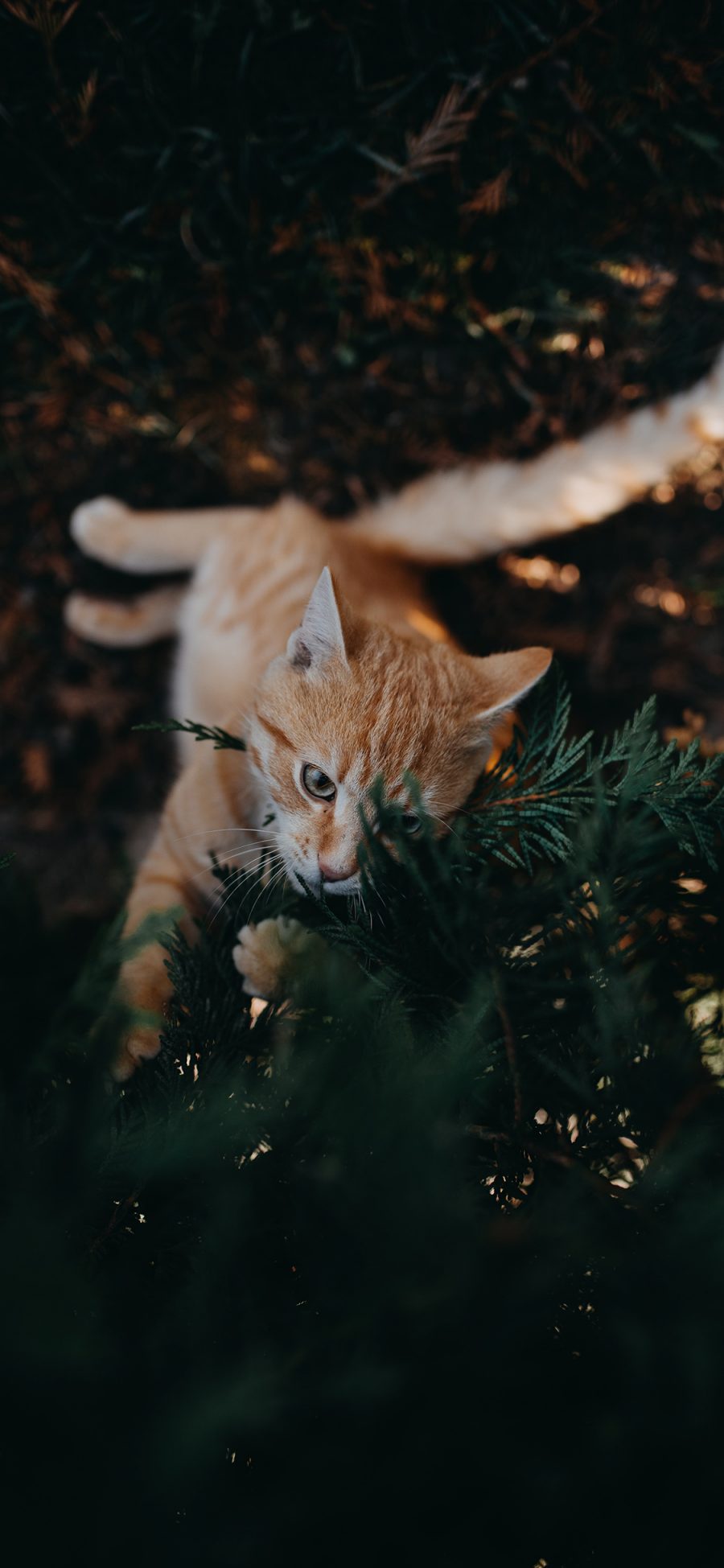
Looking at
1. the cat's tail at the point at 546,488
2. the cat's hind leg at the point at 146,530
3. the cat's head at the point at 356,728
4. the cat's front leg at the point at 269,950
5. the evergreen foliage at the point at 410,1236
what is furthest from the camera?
the cat's hind leg at the point at 146,530

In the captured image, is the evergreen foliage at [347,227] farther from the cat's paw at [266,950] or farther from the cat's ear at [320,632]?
the cat's paw at [266,950]

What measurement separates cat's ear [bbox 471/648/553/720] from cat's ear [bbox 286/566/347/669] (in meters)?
0.20

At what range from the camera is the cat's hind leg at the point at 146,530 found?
1.66 meters

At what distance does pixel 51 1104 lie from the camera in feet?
2.45

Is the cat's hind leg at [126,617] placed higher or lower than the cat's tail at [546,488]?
lower

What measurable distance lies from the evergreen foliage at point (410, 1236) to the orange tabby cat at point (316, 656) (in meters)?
0.20

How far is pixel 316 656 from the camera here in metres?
1.13

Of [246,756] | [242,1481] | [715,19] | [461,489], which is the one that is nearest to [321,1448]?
[242,1481]

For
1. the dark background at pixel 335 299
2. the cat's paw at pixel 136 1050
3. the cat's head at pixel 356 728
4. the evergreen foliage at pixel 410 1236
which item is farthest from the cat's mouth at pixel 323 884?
the dark background at pixel 335 299

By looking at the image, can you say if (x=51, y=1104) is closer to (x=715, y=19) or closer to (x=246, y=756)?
(x=246, y=756)

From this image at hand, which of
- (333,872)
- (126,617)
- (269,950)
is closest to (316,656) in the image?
(333,872)

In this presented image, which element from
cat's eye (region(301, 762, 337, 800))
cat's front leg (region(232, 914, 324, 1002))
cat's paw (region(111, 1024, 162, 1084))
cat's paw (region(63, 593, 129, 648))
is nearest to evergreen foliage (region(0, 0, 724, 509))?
cat's paw (region(63, 593, 129, 648))

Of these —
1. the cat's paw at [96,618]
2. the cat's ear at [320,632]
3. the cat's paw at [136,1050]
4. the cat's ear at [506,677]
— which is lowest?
the cat's paw at [136,1050]

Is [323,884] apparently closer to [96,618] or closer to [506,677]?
[506,677]
